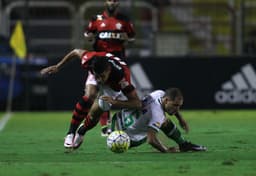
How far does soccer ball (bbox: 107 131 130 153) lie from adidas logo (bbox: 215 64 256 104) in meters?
13.5

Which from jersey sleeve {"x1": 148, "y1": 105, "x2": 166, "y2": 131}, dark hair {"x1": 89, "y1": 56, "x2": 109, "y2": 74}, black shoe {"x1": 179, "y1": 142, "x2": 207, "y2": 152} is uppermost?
dark hair {"x1": 89, "y1": 56, "x2": 109, "y2": 74}

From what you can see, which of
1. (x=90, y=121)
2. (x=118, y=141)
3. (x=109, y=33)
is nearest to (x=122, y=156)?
(x=118, y=141)

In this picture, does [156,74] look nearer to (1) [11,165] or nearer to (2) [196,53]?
(2) [196,53]

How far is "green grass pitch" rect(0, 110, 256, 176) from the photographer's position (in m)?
8.85

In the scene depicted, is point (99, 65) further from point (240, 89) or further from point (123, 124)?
point (240, 89)

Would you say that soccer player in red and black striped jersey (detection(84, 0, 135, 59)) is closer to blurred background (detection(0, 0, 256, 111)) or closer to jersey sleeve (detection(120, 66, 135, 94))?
jersey sleeve (detection(120, 66, 135, 94))

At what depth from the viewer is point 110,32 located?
14.9 m

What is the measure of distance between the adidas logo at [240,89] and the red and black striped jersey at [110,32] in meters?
9.37

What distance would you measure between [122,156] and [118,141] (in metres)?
0.31

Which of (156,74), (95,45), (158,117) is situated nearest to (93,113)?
(158,117)

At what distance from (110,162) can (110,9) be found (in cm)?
582

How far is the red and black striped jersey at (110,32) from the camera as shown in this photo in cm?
1485

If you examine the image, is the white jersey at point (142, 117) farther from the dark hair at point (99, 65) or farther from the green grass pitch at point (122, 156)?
the dark hair at point (99, 65)

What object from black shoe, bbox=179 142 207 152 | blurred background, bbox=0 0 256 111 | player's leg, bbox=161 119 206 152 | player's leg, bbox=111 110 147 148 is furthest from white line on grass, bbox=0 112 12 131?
black shoe, bbox=179 142 207 152
